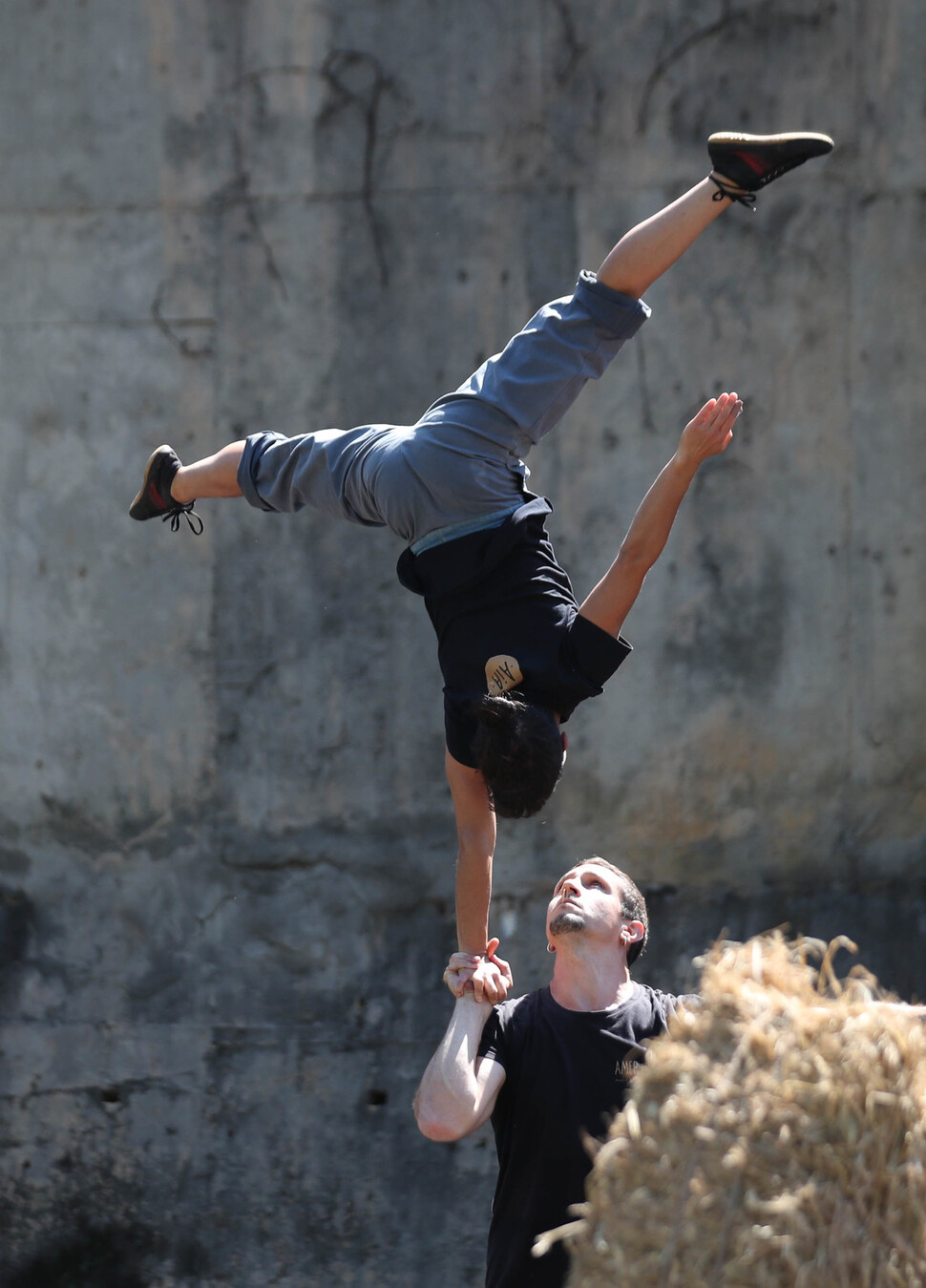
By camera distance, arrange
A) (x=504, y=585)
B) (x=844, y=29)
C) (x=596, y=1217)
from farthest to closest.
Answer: (x=844, y=29), (x=504, y=585), (x=596, y=1217)

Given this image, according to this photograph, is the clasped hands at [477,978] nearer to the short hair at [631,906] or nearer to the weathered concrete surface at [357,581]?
the short hair at [631,906]

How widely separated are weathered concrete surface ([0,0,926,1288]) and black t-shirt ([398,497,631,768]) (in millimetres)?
1660

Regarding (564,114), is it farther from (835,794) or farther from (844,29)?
(835,794)

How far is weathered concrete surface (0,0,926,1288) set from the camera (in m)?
5.05

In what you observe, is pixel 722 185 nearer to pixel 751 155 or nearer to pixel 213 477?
pixel 751 155

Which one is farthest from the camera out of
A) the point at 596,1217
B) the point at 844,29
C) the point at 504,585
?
the point at 844,29

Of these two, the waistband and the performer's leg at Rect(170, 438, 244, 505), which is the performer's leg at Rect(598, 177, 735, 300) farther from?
the performer's leg at Rect(170, 438, 244, 505)

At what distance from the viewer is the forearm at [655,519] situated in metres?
3.16

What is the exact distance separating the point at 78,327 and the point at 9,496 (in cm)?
68

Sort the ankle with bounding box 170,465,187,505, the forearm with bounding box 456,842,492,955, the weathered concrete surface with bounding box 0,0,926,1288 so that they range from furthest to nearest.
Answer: the weathered concrete surface with bounding box 0,0,926,1288 < the ankle with bounding box 170,465,187,505 < the forearm with bounding box 456,842,492,955

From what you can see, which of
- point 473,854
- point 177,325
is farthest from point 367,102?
point 473,854

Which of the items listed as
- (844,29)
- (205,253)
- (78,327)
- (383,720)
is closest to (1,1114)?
(383,720)

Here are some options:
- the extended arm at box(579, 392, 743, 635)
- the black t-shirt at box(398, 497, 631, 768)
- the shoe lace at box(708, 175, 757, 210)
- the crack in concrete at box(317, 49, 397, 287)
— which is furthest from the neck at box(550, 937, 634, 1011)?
the crack in concrete at box(317, 49, 397, 287)

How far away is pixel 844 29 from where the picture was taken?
5012 millimetres
